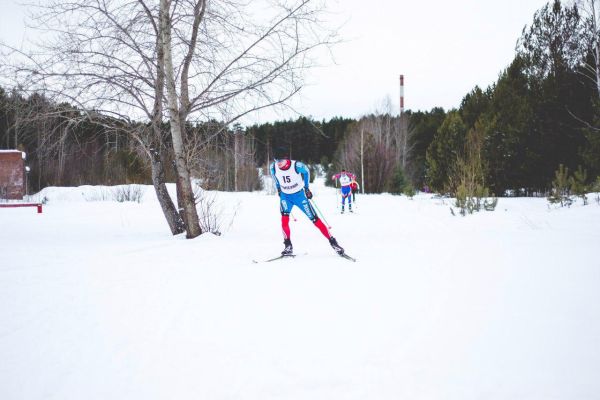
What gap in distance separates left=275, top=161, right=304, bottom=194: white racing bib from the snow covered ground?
1.26 meters

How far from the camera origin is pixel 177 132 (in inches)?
335

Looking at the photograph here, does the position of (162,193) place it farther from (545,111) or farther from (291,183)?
(545,111)

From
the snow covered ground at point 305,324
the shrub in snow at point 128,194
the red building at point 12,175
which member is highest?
the red building at point 12,175

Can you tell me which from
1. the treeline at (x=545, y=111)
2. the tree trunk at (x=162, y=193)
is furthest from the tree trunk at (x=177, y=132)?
the treeline at (x=545, y=111)

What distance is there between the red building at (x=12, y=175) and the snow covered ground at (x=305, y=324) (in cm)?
1979

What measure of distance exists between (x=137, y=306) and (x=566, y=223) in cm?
1083

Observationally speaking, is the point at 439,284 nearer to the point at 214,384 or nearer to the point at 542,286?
the point at 542,286

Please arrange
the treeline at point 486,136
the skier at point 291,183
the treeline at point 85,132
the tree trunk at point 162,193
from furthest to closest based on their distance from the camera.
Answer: the tree trunk at point 162,193, the treeline at point 486,136, the treeline at point 85,132, the skier at point 291,183

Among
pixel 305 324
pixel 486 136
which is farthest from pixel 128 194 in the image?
pixel 305 324

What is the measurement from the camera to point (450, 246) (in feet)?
23.3

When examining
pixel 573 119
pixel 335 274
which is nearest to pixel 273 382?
pixel 335 274

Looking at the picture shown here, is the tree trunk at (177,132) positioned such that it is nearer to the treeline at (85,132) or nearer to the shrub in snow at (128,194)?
the treeline at (85,132)

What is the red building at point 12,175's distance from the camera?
2233cm

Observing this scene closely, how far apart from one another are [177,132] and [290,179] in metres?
3.47
